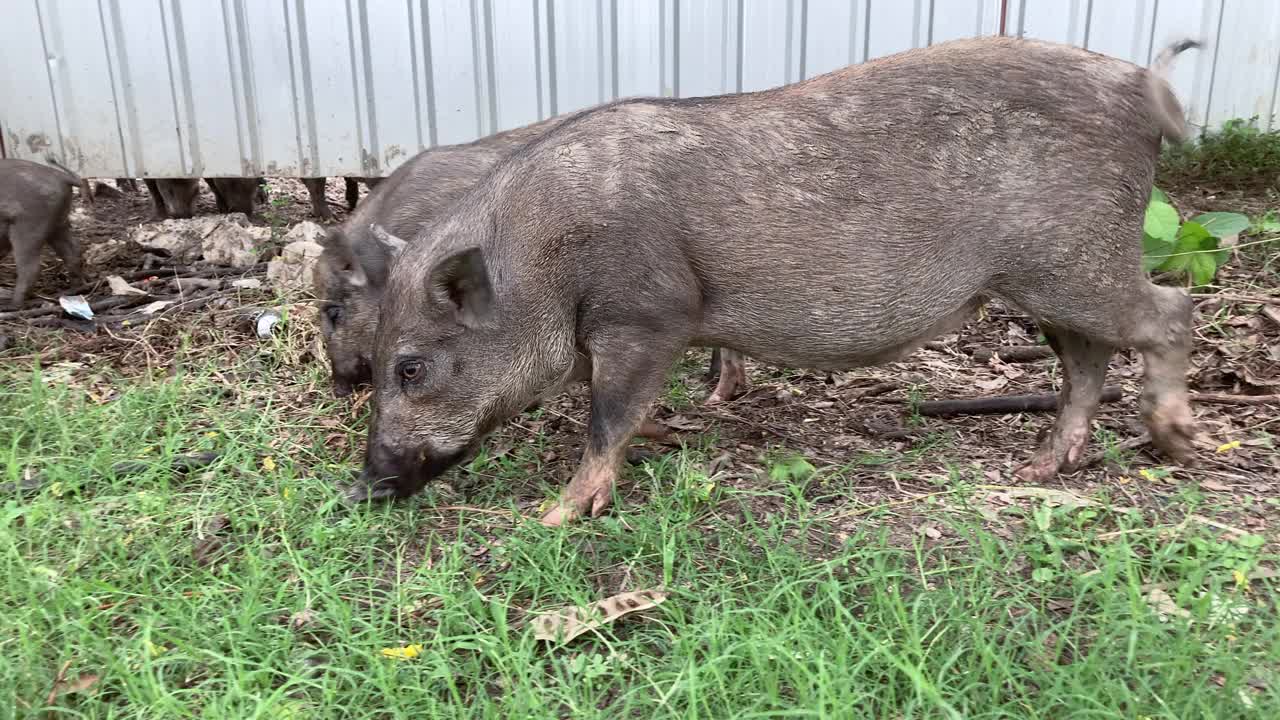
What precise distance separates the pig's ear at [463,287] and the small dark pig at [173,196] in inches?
204

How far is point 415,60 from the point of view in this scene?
7023 mm

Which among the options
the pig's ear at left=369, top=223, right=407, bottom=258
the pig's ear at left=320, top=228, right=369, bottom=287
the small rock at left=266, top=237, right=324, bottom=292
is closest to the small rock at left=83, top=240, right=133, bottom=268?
the small rock at left=266, top=237, right=324, bottom=292

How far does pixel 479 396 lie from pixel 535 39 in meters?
4.15

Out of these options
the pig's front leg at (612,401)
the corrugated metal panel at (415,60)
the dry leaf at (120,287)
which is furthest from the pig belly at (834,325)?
the dry leaf at (120,287)

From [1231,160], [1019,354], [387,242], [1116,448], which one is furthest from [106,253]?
[1231,160]

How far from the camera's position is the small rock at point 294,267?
245 inches

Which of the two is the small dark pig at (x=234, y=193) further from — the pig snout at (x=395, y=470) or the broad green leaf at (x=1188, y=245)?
the broad green leaf at (x=1188, y=245)

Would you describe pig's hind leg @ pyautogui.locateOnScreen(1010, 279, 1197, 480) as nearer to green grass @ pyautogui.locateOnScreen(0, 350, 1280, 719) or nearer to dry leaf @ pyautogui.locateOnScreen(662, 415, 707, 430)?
green grass @ pyautogui.locateOnScreen(0, 350, 1280, 719)

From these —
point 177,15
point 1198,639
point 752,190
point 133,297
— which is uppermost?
point 177,15

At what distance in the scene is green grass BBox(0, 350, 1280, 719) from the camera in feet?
8.16

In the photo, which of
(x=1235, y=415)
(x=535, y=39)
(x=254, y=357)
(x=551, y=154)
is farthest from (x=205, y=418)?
(x=1235, y=415)

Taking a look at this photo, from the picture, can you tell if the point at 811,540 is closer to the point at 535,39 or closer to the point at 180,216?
the point at 535,39

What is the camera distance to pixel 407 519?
12.0ft

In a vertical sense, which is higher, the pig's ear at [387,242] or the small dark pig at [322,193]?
the pig's ear at [387,242]
